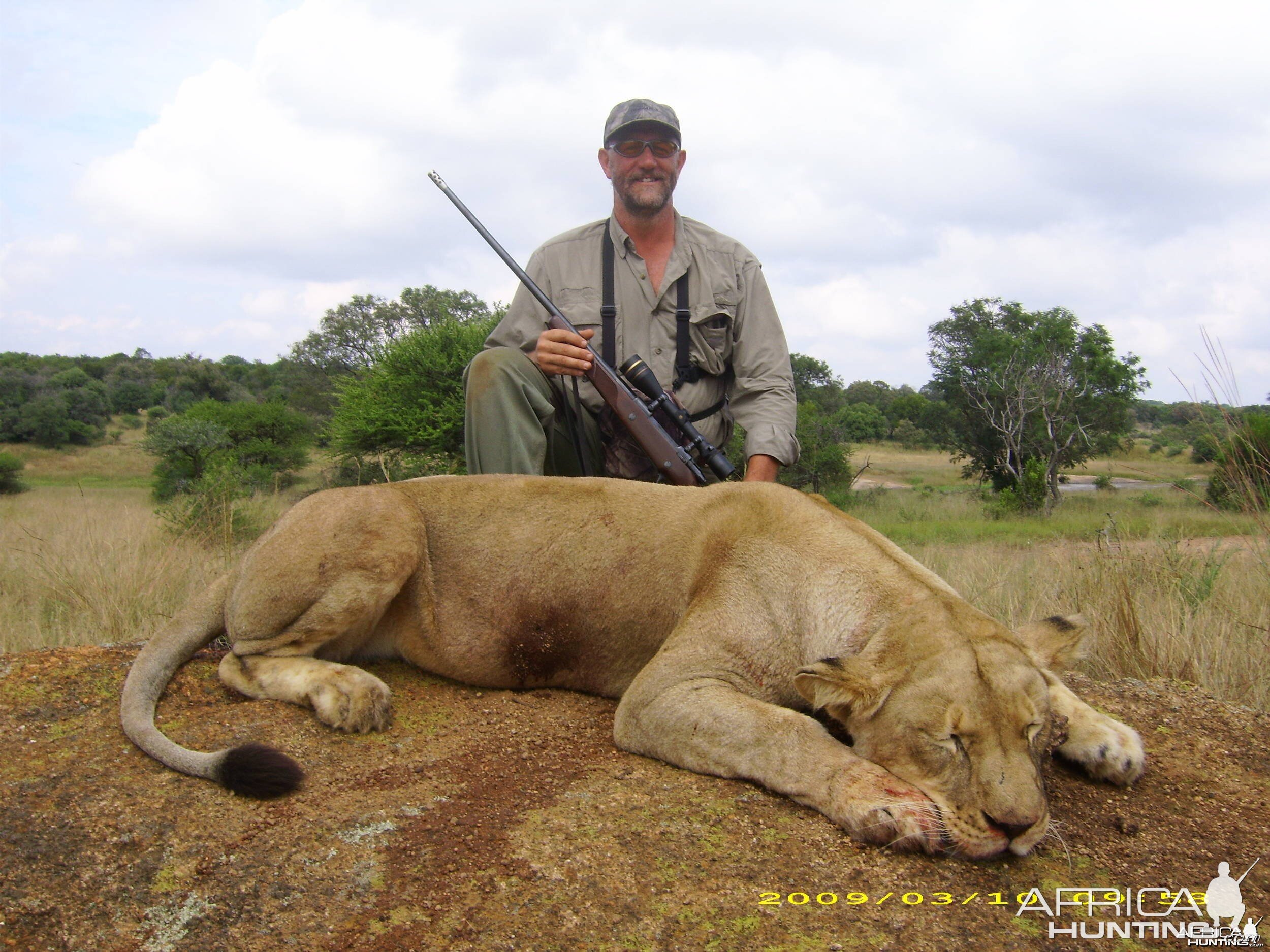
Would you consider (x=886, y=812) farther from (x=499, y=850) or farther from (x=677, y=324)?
(x=677, y=324)

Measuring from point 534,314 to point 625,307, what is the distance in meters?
0.56

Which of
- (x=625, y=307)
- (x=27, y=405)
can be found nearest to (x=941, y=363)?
(x=625, y=307)

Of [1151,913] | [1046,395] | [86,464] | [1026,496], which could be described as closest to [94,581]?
[1151,913]

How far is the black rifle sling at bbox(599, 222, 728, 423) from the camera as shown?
5609 mm

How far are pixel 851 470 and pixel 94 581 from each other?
64.6 feet

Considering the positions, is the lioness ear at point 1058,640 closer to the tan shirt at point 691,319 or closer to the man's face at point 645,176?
the tan shirt at point 691,319

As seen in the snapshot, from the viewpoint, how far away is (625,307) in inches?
226

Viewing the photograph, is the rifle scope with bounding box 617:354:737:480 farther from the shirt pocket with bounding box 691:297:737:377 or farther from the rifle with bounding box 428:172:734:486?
the shirt pocket with bounding box 691:297:737:377

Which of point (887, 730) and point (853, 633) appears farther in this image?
point (853, 633)

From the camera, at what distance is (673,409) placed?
5.08m

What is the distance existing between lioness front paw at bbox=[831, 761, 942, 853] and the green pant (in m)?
2.95

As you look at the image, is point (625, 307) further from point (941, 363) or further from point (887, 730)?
point (941, 363)

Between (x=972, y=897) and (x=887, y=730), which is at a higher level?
(x=887, y=730)

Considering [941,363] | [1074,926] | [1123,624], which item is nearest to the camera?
[1074,926]
